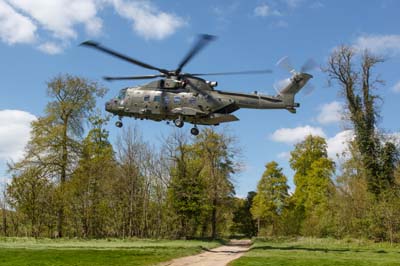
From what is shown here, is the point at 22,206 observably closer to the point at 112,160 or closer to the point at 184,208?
the point at 112,160

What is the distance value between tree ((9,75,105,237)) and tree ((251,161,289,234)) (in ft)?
74.7

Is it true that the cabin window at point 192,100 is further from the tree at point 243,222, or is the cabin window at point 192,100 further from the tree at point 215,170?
the tree at point 243,222

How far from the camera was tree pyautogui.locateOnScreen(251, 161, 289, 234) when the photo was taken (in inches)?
2031

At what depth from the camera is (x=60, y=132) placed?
3869 cm

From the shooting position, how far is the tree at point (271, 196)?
51.6 metres

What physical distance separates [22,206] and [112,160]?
8.64 meters

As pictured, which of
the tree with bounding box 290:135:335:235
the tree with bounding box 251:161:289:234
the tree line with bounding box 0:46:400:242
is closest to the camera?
the tree line with bounding box 0:46:400:242

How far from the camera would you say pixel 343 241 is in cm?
3288

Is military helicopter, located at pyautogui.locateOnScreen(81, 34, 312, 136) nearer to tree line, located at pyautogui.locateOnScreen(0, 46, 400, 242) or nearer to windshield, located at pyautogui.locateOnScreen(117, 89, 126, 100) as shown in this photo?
windshield, located at pyautogui.locateOnScreen(117, 89, 126, 100)

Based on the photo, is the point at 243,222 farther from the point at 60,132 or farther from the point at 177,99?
the point at 177,99

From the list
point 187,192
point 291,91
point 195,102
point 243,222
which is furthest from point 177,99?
point 243,222

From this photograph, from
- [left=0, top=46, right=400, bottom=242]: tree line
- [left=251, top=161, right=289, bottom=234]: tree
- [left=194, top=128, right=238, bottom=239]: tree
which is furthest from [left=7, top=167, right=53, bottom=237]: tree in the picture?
[left=251, top=161, right=289, bottom=234]: tree

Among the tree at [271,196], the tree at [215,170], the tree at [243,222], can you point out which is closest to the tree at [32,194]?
the tree at [215,170]

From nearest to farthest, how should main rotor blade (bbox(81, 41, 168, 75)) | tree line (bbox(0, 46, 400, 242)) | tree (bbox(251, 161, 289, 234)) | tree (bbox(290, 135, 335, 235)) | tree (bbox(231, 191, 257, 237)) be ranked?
main rotor blade (bbox(81, 41, 168, 75)) → tree line (bbox(0, 46, 400, 242)) → tree (bbox(290, 135, 335, 235)) → tree (bbox(251, 161, 289, 234)) → tree (bbox(231, 191, 257, 237))
